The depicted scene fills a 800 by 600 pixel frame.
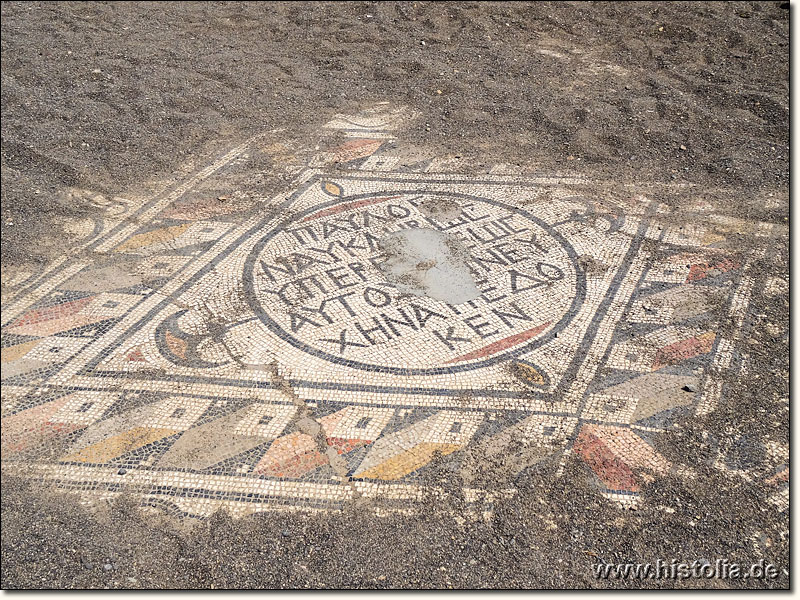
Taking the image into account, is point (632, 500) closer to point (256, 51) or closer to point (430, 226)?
point (430, 226)

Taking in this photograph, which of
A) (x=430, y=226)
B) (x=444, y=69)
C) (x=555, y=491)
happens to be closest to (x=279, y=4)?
(x=444, y=69)

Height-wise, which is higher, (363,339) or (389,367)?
(363,339)

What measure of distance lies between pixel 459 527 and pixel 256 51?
10085mm

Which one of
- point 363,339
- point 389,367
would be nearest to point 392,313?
point 363,339

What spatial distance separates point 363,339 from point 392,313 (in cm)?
47

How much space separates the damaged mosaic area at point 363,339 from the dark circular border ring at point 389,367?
2 centimetres

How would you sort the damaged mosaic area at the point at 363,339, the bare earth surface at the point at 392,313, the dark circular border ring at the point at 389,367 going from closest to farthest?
1. the bare earth surface at the point at 392,313
2. the damaged mosaic area at the point at 363,339
3. the dark circular border ring at the point at 389,367

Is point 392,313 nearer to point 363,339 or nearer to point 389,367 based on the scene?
point 363,339

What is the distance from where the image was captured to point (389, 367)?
6.61 metres

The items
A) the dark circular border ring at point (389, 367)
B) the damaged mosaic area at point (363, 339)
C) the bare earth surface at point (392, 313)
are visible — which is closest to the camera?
the bare earth surface at point (392, 313)

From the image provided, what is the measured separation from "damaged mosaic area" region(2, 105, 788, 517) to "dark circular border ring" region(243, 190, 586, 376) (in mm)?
22

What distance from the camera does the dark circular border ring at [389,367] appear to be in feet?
21.6

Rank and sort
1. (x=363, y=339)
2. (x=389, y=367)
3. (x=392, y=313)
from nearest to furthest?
(x=389, y=367)
(x=363, y=339)
(x=392, y=313)

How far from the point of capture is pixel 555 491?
5.51 m
